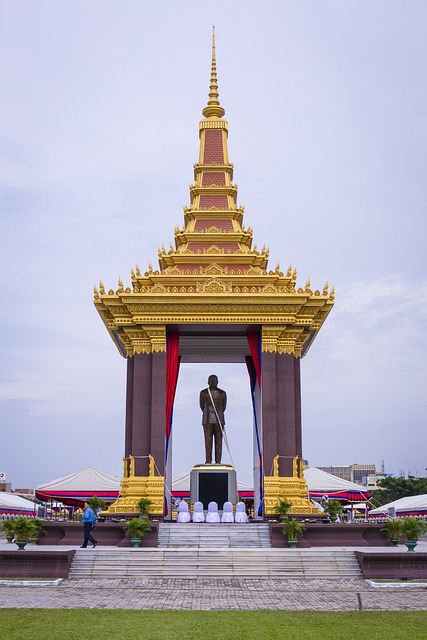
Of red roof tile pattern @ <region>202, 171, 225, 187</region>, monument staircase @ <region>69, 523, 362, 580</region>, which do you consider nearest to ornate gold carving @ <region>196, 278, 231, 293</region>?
red roof tile pattern @ <region>202, 171, 225, 187</region>

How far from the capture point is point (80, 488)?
1174 inches

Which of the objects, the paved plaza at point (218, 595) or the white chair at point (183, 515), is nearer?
the paved plaza at point (218, 595)

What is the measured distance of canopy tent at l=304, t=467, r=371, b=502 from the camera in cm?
3209

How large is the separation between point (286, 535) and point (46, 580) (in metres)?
6.64

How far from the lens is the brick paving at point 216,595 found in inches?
533

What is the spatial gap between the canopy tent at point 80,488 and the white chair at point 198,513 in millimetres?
7408

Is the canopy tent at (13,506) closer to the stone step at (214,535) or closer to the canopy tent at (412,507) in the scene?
the stone step at (214,535)

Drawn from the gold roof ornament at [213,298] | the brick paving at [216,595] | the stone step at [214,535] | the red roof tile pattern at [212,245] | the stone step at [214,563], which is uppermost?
the red roof tile pattern at [212,245]

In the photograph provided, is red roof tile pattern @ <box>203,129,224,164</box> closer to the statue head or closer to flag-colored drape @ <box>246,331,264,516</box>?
flag-colored drape @ <box>246,331,264,516</box>

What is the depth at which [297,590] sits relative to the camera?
1588cm

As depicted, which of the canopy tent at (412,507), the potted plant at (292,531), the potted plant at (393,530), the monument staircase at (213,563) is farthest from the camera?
the canopy tent at (412,507)

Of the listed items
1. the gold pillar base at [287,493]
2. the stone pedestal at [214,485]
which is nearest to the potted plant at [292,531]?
the gold pillar base at [287,493]

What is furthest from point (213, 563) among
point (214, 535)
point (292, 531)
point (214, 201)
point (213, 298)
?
point (214, 201)

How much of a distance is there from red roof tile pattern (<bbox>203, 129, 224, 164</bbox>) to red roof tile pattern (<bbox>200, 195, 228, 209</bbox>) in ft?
5.24
